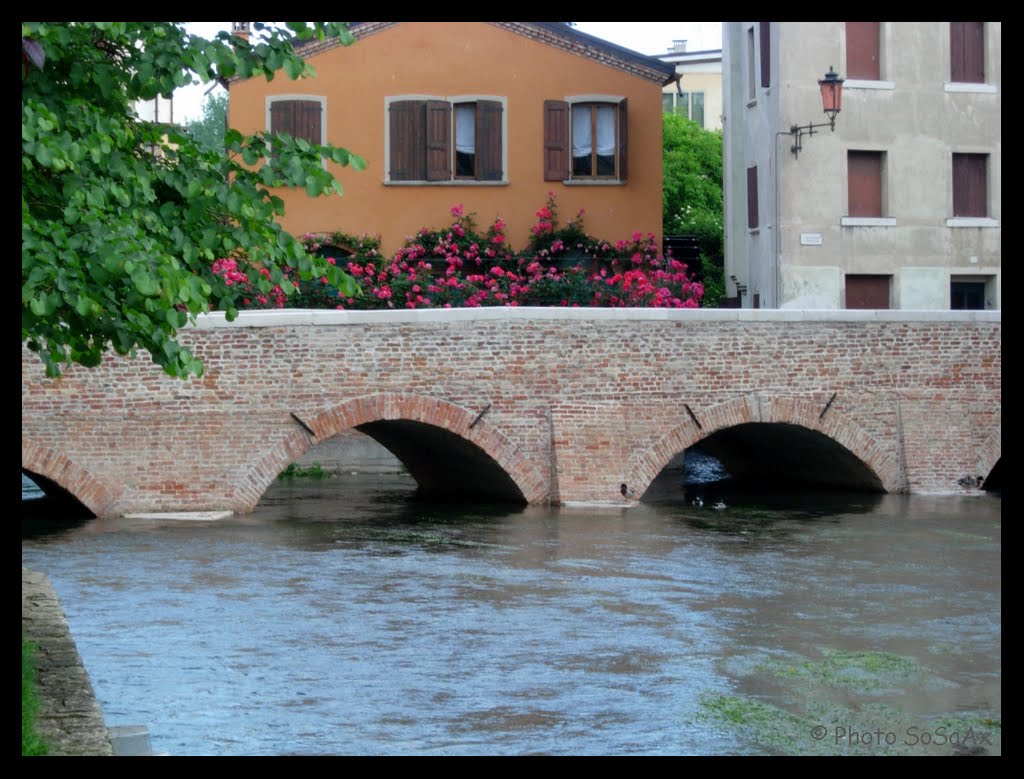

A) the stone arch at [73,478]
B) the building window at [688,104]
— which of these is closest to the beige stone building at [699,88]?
the building window at [688,104]

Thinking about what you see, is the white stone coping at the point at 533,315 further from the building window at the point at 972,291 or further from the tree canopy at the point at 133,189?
Result: the tree canopy at the point at 133,189

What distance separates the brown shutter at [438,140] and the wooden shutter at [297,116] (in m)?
1.78

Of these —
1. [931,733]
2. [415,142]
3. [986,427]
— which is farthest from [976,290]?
[931,733]

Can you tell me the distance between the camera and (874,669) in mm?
10625

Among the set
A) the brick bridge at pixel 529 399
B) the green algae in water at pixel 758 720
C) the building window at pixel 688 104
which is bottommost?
the green algae in water at pixel 758 720

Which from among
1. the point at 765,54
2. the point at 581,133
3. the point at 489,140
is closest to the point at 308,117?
the point at 489,140

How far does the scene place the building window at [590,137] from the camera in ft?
85.9

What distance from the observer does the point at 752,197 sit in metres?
26.1

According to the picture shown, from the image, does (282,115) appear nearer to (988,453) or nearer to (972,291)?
(972,291)

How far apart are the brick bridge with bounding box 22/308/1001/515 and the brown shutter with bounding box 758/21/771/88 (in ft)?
19.7

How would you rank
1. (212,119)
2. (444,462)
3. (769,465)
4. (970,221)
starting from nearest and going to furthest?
1. (444,462)
2. (769,465)
3. (970,221)
4. (212,119)

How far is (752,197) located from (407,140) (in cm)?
574

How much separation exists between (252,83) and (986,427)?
41.9ft
